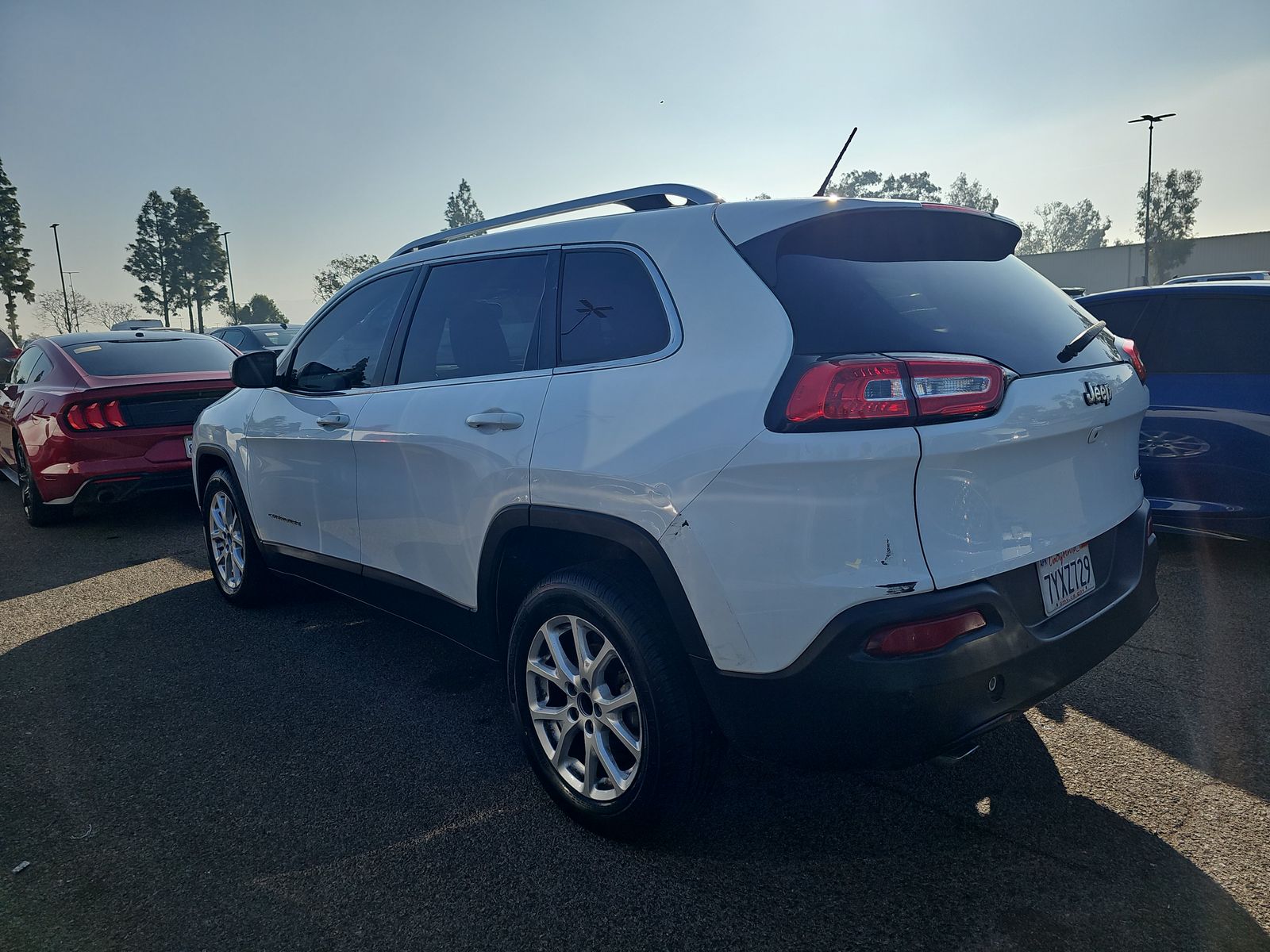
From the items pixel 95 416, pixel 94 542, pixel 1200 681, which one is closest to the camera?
pixel 1200 681

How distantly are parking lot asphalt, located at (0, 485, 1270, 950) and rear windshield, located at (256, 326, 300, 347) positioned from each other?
14727 mm

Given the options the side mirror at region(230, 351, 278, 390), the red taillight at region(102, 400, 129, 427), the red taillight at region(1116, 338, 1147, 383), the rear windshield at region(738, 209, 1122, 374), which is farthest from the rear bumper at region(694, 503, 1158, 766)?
the red taillight at region(102, 400, 129, 427)

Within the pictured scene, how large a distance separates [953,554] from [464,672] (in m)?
2.61

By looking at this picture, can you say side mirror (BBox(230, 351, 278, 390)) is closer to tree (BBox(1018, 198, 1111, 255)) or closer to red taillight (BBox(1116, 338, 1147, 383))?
red taillight (BBox(1116, 338, 1147, 383))

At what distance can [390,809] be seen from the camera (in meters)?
2.85

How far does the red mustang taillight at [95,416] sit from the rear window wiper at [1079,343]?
675 centimetres

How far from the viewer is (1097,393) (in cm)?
248

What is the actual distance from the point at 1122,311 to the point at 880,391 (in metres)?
4.13

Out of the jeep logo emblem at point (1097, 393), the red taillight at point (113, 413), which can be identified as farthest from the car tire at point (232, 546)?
the jeep logo emblem at point (1097, 393)

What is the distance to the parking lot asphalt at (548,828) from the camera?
2.25 meters

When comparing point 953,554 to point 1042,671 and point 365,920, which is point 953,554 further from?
point 365,920

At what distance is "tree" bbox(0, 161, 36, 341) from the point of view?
2496 inches

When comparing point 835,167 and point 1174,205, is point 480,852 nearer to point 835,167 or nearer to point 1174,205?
point 835,167

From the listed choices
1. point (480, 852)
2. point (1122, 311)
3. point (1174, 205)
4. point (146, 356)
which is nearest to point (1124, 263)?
point (1174, 205)
